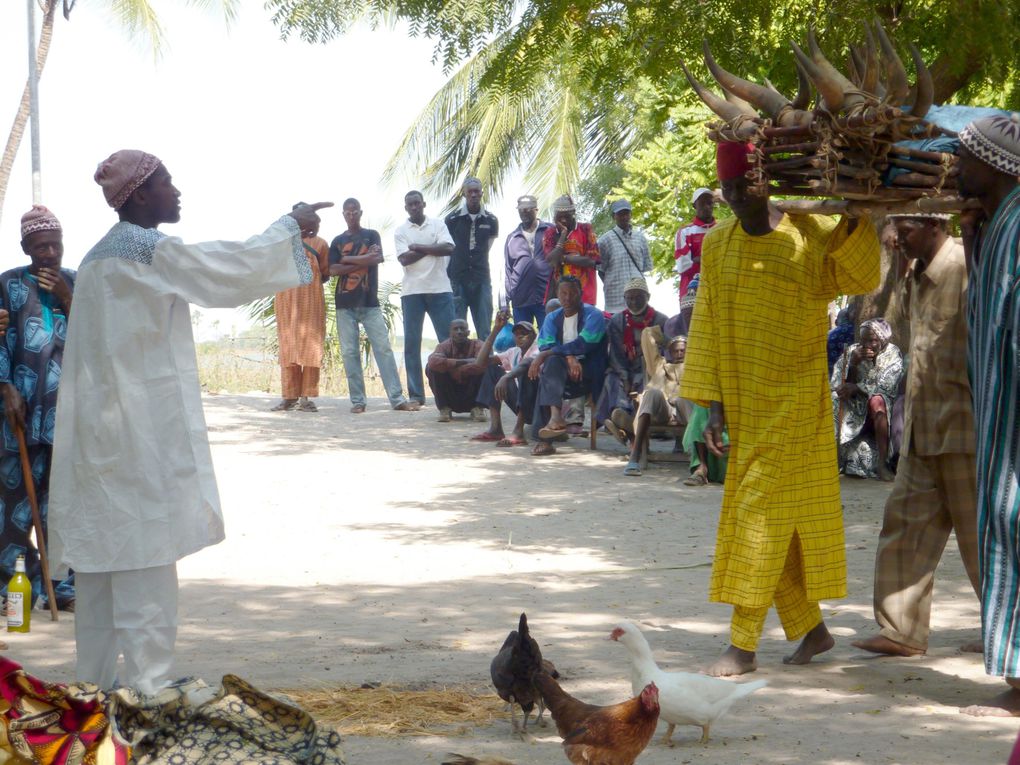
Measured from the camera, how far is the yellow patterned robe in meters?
5.65

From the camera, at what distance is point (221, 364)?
78.5 feet

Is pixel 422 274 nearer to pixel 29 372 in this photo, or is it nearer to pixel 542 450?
pixel 542 450

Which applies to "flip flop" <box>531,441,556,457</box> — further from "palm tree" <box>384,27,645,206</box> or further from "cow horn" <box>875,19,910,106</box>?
"palm tree" <box>384,27,645,206</box>

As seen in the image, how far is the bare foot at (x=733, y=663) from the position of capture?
5.72 m

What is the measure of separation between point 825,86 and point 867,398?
22.9ft

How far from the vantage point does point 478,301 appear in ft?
53.5

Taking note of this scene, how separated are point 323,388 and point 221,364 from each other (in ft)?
11.4

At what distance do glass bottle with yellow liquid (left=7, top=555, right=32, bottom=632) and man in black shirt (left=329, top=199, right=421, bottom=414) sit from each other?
930 centimetres

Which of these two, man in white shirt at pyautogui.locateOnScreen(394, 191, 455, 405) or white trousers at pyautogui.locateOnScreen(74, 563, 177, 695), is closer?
white trousers at pyautogui.locateOnScreen(74, 563, 177, 695)

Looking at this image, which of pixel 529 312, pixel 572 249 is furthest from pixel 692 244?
pixel 529 312

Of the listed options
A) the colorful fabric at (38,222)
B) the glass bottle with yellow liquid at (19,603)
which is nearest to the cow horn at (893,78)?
the colorful fabric at (38,222)

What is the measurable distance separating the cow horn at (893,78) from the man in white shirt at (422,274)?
11.0 metres

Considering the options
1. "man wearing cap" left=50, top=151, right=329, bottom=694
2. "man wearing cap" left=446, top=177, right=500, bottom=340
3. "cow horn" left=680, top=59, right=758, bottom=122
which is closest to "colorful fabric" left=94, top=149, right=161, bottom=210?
"man wearing cap" left=50, top=151, right=329, bottom=694

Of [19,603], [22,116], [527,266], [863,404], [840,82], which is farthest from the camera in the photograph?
[22,116]
